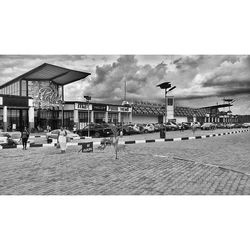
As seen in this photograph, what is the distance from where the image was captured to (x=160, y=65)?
6391 mm

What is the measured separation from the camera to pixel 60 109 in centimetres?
977

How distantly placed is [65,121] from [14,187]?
21.3 feet

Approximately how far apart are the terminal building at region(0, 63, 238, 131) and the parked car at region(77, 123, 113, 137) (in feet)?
1.37

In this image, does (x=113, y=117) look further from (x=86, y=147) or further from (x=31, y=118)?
(x=31, y=118)

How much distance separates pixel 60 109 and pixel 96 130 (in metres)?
3.79

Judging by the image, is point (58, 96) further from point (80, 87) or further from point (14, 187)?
point (14, 187)

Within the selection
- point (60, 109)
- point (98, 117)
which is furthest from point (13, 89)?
point (98, 117)

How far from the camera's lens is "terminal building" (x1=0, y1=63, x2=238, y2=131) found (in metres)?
8.05

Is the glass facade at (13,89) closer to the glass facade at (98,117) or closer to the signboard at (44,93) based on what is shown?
the signboard at (44,93)

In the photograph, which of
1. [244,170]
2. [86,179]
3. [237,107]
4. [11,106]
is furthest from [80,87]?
[11,106]

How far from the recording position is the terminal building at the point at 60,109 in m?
8.05

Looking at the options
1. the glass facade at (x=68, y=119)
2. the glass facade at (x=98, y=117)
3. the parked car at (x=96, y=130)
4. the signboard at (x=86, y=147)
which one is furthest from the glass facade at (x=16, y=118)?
the signboard at (x=86, y=147)

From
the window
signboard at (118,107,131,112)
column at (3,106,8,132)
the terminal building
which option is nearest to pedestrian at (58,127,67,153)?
the terminal building
